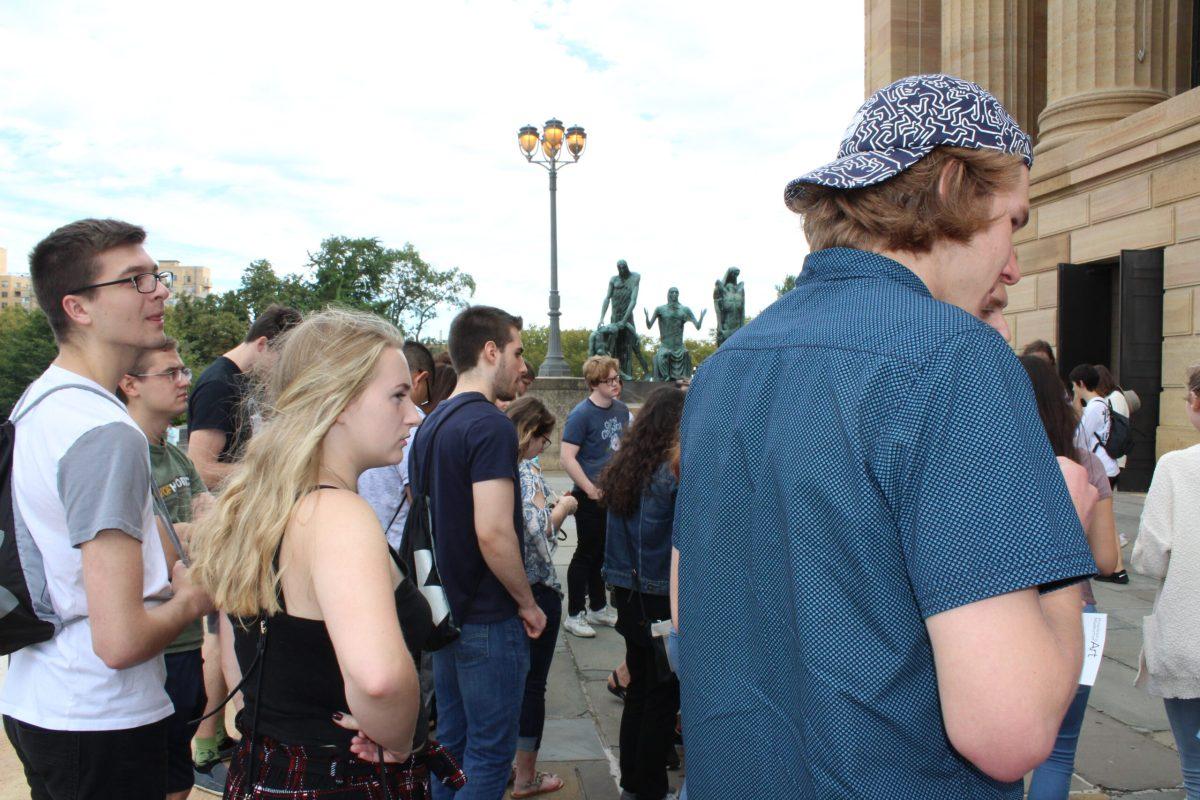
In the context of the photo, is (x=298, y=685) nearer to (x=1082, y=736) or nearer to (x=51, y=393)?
(x=51, y=393)

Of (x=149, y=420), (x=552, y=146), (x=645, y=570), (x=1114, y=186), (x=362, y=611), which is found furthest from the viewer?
(x=552, y=146)

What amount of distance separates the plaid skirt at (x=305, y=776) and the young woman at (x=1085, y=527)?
2.36 m

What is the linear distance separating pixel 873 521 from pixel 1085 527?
2.50 meters

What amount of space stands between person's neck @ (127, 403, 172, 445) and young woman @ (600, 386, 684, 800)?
6.40 ft

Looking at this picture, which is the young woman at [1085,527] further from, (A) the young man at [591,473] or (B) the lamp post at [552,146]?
(B) the lamp post at [552,146]

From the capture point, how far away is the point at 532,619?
3.27 meters

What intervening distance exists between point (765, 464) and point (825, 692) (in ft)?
1.02

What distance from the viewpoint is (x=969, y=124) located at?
1250 mm

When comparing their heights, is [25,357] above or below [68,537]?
above

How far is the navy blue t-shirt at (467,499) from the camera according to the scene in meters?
3.14

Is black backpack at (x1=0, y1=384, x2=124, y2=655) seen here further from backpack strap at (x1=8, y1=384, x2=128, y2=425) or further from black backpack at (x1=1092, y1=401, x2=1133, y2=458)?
black backpack at (x1=1092, y1=401, x2=1133, y2=458)

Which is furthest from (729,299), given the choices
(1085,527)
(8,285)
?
(8,285)

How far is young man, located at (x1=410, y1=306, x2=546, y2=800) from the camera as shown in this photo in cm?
307

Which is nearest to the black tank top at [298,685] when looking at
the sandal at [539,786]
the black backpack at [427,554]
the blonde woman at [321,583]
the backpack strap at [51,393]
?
the blonde woman at [321,583]
